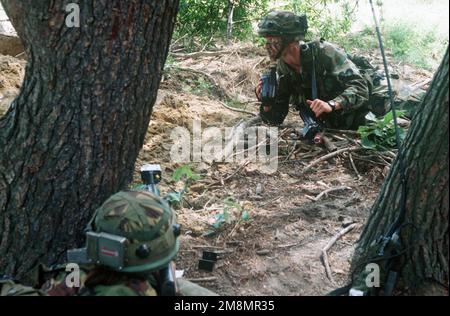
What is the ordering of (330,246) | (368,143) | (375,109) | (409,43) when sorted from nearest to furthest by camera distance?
1. (330,246)
2. (368,143)
3. (375,109)
4. (409,43)

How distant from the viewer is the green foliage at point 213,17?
22.3ft

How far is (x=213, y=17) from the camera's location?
7020 mm

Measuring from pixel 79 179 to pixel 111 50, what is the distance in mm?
689

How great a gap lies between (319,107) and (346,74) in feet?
1.69

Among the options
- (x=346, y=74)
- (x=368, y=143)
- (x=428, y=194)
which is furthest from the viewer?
(x=346, y=74)

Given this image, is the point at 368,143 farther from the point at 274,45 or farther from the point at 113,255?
the point at 113,255

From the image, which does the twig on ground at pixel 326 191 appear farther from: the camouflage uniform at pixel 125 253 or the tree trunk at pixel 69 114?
the camouflage uniform at pixel 125 253

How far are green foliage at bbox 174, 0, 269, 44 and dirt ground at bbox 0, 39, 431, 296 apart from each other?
1.29 meters

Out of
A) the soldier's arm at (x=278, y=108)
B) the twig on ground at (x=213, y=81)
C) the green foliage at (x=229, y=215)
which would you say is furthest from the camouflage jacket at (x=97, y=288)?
the twig on ground at (x=213, y=81)

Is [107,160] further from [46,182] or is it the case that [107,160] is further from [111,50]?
[111,50]

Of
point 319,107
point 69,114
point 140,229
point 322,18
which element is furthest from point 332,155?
point 322,18

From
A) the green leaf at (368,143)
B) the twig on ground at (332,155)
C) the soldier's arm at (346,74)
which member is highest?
the soldier's arm at (346,74)

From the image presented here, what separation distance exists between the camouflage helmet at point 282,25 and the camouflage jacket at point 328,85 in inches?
8.6

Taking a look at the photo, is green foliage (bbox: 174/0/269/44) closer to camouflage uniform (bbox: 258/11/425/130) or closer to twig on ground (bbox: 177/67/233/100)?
twig on ground (bbox: 177/67/233/100)
